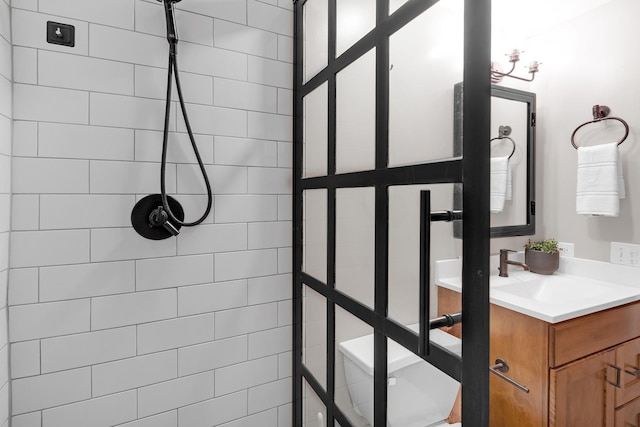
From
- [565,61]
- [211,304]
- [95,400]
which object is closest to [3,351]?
[95,400]

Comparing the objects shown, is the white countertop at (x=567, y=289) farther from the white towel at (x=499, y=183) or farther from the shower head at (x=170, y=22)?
the shower head at (x=170, y=22)

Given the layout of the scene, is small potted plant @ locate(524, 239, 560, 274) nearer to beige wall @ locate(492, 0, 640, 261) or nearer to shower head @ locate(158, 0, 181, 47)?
beige wall @ locate(492, 0, 640, 261)

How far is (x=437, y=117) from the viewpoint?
27.0 inches

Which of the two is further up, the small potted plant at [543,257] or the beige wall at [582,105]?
the beige wall at [582,105]

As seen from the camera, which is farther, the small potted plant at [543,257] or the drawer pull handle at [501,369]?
the small potted plant at [543,257]

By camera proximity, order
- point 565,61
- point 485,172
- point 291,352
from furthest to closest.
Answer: point 565,61 → point 291,352 → point 485,172

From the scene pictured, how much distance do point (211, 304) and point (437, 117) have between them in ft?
3.25

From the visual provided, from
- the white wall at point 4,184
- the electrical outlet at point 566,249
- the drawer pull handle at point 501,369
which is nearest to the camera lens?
the white wall at point 4,184

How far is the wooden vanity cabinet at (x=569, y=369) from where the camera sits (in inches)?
49.3

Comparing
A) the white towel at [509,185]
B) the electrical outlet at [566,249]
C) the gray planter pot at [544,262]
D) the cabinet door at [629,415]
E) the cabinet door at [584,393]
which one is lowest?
the cabinet door at [629,415]

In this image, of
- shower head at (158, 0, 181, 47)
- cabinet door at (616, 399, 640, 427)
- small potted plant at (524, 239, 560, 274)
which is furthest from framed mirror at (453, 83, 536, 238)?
shower head at (158, 0, 181, 47)

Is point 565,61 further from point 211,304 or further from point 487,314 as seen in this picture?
point 211,304

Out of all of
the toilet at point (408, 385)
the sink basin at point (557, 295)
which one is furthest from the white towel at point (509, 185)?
the toilet at point (408, 385)

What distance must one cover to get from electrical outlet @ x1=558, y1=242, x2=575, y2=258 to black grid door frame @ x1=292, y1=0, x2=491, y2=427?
5.33 feet
